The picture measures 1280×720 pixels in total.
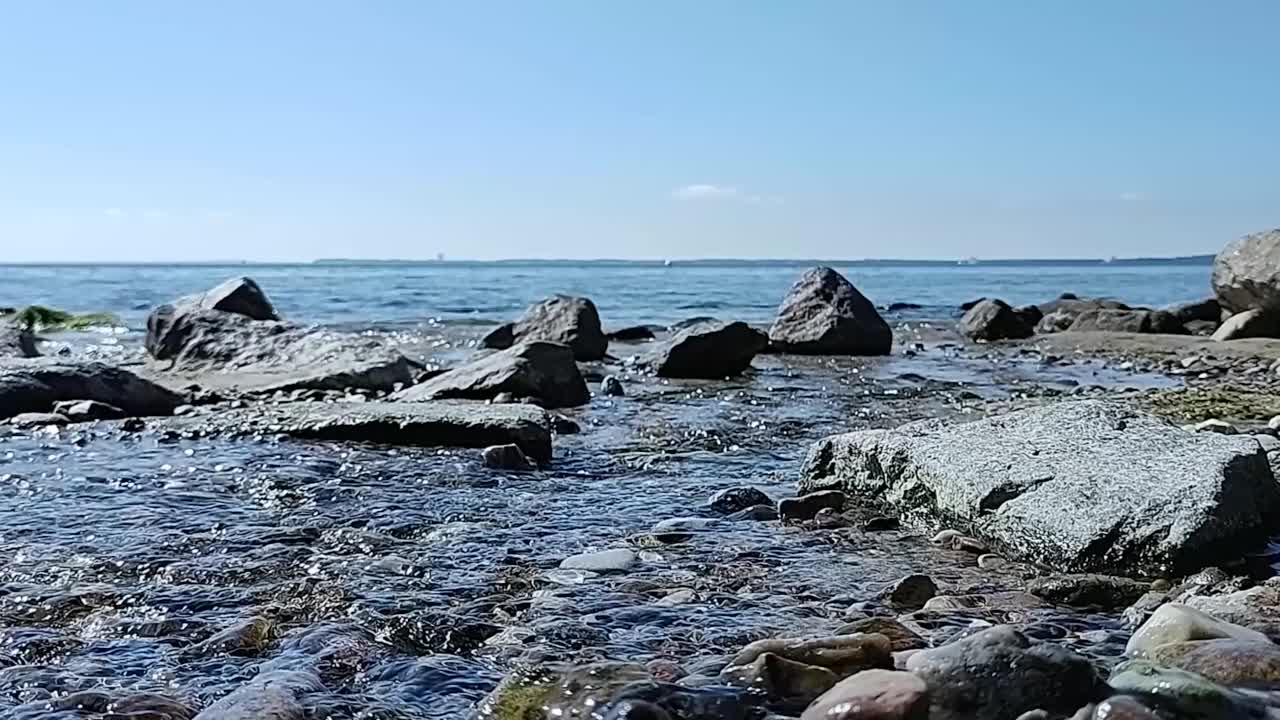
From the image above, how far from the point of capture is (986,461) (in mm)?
5184

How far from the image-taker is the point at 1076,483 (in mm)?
4738

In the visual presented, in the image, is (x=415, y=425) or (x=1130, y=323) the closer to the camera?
(x=415, y=425)

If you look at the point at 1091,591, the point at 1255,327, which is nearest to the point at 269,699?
the point at 1091,591

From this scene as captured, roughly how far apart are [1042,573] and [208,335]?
11378 mm

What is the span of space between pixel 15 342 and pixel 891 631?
12.8 meters

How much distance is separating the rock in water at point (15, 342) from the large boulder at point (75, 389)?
3808 millimetres

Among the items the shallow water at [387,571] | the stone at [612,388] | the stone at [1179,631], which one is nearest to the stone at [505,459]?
the shallow water at [387,571]

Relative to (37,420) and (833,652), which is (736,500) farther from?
(37,420)

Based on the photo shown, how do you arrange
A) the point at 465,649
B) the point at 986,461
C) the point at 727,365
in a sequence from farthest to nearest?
the point at 727,365, the point at 986,461, the point at 465,649

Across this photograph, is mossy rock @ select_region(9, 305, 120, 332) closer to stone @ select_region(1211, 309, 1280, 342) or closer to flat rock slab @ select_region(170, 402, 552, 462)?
flat rock slab @ select_region(170, 402, 552, 462)

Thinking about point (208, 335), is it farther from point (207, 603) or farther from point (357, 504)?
point (207, 603)

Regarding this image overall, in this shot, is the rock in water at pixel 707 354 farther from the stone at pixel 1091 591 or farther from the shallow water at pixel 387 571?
the stone at pixel 1091 591

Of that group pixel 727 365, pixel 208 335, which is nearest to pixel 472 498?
pixel 727 365

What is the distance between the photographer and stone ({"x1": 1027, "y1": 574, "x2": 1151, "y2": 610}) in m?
4.02
